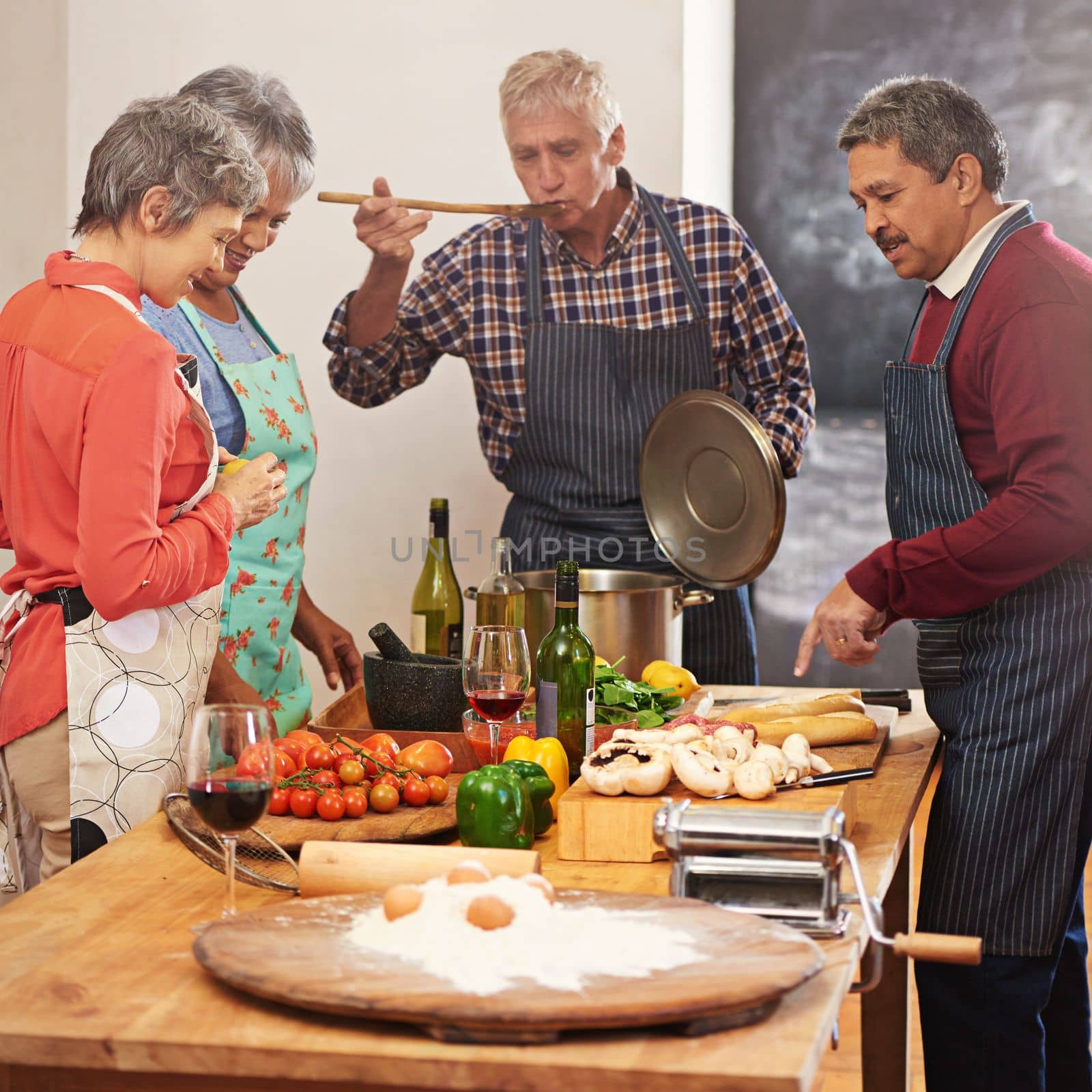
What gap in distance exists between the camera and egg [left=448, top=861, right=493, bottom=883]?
41.2 inches

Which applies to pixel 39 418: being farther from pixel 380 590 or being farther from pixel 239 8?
pixel 239 8

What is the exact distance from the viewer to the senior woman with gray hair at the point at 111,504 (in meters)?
1.55

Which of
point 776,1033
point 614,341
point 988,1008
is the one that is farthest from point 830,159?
point 776,1033

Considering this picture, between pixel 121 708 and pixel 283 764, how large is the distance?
28 cm

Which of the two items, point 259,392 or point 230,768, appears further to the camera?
point 259,392

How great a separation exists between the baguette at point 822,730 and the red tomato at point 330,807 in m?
0.54

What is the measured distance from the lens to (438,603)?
90.0 inches

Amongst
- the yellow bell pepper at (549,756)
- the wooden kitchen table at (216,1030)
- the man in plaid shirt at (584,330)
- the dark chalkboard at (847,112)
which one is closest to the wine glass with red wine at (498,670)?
the yellow bell pepper at (549,756)

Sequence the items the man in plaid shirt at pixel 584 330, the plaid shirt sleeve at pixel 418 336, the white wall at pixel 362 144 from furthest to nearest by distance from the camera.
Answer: the white wall at pixel 362 144
the plaid shirt sleeve at pixel 418 336
the man in plaid shirt at pixel 584 330

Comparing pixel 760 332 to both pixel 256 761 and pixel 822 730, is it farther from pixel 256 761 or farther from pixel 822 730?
pixel 256 761

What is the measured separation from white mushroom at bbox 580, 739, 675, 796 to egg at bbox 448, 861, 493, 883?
36cm

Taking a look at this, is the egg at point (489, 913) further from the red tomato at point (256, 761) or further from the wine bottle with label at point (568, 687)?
the wine bottle with label at point (568, 687)

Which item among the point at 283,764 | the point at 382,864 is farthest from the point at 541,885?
the point at 283,764

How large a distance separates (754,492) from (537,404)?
2.21 feet
